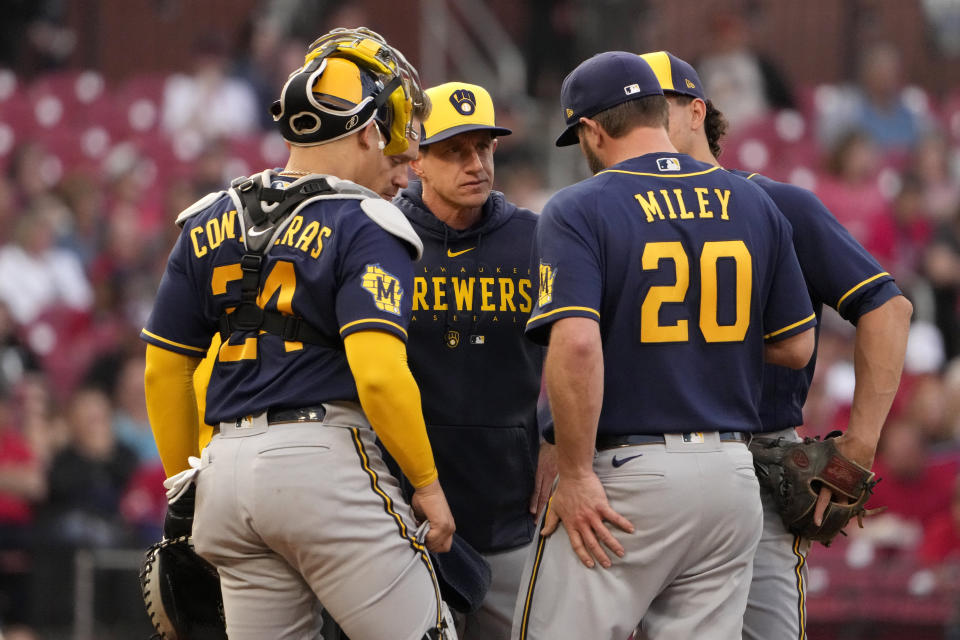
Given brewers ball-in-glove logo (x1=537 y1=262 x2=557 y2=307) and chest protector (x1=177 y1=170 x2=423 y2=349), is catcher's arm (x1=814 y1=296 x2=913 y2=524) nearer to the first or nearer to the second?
brewers ball-in-glove logo (x1=537 y1=262 x2=557 y2=307)

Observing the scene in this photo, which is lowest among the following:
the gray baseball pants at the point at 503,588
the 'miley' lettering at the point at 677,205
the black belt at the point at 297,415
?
the gray baseball pants at the point at 503,588

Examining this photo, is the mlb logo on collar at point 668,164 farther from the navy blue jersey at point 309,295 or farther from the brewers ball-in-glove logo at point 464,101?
the brewers ball-in-glove logo at point 464,101

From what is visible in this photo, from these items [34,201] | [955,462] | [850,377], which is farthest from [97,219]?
[955,462]

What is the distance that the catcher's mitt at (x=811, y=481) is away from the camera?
4023mm

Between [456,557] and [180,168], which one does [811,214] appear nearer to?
[456,557]

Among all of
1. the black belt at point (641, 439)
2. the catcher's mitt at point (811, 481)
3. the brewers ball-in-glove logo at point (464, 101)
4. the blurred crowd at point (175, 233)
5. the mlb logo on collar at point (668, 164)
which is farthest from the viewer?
the blurred crowd at point (175, 233)

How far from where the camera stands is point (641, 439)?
12.1ft

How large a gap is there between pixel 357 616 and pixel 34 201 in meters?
9.08

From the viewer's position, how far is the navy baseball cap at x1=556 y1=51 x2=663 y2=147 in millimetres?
3824

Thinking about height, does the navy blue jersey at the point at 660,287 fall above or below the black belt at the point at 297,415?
above

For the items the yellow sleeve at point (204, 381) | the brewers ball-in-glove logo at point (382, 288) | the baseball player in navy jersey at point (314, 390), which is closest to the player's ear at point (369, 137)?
the baseball player in navy jersey at point (314, 390)

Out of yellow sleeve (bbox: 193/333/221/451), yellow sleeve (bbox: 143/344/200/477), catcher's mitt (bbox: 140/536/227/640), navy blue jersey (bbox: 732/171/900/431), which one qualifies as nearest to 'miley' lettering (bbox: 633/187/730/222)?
navy blue jersey (bbox: 732/171/900/431)

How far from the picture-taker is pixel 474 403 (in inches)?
174

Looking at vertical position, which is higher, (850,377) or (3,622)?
(850,377)
